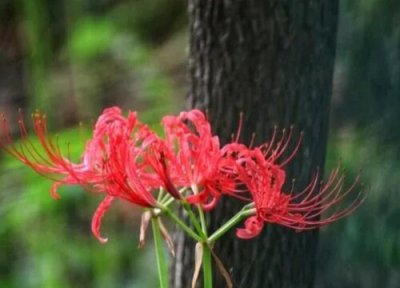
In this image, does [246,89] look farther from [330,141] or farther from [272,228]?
[330,141]

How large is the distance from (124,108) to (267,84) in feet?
6.68

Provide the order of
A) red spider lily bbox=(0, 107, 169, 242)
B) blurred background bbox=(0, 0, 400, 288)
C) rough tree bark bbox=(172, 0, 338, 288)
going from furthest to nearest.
Answer: blurred background bbox=(0, 0, 400, 288), rough tree bark bbox=(172, 0, 338, 288), red spider lily bbox=(0, 107, 169, 242)

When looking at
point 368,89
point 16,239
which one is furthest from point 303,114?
point 16,239

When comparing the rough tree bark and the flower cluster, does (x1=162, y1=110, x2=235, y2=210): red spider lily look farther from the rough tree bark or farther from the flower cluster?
the rough tree bark

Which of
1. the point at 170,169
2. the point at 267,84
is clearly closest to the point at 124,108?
the point at 267,84

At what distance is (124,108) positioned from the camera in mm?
5137

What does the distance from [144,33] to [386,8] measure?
1.56 meters

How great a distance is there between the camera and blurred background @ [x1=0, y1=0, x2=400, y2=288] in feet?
12.2

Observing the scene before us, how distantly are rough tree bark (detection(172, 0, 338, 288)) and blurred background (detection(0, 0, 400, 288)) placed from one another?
0.48m

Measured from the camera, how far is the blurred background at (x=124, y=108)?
12.2 ft

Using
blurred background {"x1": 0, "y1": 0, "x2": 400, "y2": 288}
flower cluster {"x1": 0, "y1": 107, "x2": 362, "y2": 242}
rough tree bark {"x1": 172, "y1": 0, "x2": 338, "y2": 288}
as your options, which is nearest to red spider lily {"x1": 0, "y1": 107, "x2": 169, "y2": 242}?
flower cluster {"x1": 0, "y1": 107, "x2": 362, "y2": 242}

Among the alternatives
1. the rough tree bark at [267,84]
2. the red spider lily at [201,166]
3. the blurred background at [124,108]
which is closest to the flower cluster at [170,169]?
the red spider lily at [201,166]

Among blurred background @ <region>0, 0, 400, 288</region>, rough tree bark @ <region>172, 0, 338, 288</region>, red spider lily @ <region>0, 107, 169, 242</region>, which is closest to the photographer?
red spider lily @ <region>0, 107, 169, 242</region>

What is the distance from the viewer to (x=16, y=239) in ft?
15.9
